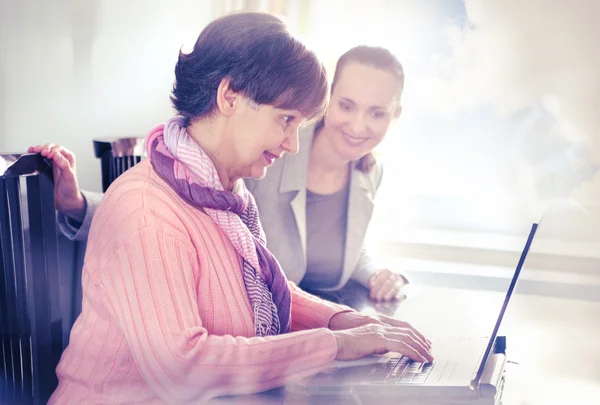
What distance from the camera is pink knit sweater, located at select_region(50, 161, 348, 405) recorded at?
593mm

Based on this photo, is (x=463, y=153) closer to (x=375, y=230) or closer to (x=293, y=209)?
(x=375, y=230)

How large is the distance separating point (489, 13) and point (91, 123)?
87cm

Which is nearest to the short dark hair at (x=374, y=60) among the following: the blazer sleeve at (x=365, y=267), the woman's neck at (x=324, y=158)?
the woman's neck at (x=324, y=158)

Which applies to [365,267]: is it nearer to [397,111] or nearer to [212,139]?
[397,111]

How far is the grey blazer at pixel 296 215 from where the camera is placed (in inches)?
47.8

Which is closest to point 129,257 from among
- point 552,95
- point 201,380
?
point 201,380

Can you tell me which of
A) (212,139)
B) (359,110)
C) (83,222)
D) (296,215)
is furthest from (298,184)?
(212,139)

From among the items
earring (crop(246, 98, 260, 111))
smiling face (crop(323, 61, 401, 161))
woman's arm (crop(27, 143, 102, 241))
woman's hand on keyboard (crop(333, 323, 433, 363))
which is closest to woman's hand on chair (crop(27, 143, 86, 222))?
woman's arm (crop(27, 143, 102, 241))

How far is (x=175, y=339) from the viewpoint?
1.92 ft

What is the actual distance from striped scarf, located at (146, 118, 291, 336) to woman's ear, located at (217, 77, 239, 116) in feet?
0.18

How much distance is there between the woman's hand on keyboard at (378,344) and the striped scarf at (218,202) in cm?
10

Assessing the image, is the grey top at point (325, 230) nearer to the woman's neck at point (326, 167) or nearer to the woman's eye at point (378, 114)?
the woman's neck at point (326, 167)

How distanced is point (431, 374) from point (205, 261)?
0.89 ft

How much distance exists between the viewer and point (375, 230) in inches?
52.3
